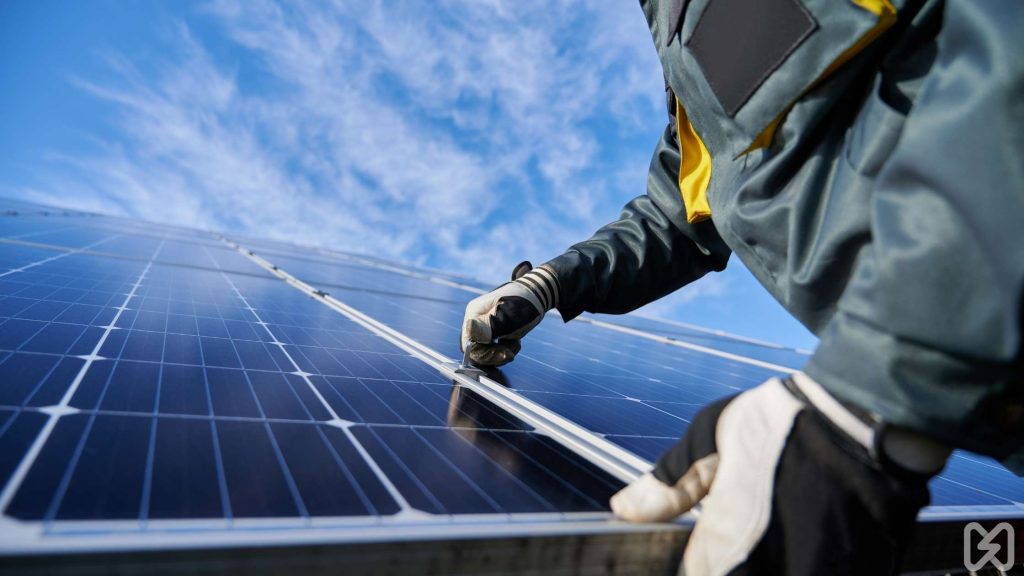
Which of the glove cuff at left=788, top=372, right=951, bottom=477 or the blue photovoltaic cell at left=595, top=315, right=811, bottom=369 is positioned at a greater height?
the glove cuff at left=788, top=372, right=951, bottom=477

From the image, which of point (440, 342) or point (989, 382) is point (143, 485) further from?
point (440, 342)

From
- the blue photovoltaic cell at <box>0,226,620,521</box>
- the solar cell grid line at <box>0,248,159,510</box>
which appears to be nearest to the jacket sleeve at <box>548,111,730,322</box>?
the blue photovoltaic cell at <box>0,226,620,521</box>

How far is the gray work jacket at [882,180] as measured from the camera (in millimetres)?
1009

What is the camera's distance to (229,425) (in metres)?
1.46

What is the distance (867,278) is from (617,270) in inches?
67.7

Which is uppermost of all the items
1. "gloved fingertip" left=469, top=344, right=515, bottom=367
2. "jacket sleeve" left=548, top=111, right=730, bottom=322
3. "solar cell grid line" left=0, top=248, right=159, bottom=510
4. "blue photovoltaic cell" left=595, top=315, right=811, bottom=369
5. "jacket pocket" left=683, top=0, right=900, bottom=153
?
"jacket pocket" left=683, top=0, right=900, bottom=153

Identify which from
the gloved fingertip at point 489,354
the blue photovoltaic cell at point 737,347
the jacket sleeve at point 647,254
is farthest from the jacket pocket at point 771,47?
the blue photovoltaic cell at point 737,347

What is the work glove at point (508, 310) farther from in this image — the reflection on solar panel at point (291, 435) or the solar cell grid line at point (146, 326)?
the solar cell grid line at point (146, 326)

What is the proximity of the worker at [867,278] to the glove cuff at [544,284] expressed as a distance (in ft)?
3.86

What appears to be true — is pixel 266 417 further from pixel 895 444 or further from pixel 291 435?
pixel 895 444

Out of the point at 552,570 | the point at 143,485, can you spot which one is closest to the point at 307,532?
the point at 143,485

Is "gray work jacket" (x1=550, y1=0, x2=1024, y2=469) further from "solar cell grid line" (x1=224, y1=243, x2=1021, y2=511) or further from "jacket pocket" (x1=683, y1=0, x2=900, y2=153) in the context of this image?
"solar cell grid line" (x1=224, y1=243, x2=1021, y2=511)

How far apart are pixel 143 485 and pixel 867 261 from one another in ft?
4.72

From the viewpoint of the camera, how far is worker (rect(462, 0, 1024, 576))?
3.34 feet
